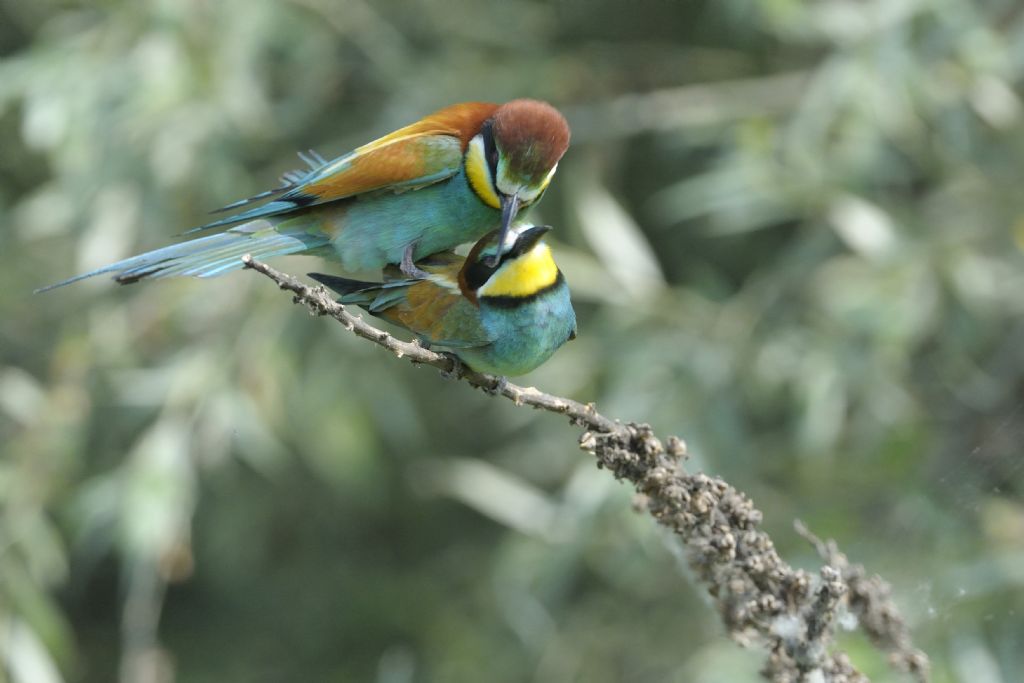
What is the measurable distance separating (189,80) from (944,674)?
8.12 ft

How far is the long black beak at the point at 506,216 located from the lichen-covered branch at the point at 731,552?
0.51 ft

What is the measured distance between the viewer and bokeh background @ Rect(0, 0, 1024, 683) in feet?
11.5

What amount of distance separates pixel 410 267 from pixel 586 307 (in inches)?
102

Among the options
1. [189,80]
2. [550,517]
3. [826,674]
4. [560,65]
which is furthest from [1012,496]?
[189,80]

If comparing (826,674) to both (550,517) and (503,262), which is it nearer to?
(503,262)

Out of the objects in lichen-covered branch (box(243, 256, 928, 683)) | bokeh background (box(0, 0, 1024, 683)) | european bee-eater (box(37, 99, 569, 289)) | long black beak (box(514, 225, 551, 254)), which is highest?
bokeh background (box(0, 0, 1024, 683))

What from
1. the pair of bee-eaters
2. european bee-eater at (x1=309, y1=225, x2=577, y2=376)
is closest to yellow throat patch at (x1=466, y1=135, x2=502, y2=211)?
the pair of bee-eaters

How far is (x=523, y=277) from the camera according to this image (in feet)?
5.26

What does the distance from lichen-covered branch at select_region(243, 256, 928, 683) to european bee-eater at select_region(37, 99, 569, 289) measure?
312mm

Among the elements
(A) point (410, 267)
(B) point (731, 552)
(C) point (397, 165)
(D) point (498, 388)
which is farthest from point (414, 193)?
(B) point (731, 552)

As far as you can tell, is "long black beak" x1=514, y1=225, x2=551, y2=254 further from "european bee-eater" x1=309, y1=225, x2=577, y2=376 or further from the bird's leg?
the bird's leg

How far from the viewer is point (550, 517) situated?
12.5 feet

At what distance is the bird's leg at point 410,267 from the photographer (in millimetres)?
1732

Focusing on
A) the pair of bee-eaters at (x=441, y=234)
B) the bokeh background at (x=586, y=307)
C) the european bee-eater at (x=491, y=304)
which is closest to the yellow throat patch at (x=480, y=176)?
the pair of bee-eaters at (x=441, y=234)
